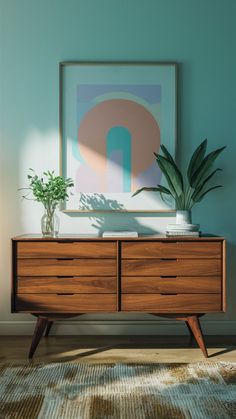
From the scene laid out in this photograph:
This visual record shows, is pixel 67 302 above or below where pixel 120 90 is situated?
below

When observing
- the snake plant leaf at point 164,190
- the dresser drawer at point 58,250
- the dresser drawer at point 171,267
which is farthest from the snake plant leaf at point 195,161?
the dresser drawer at point 58,250

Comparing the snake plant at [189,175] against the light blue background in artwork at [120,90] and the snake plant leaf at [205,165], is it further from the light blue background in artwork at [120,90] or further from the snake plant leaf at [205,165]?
the light blue background in artwork at [120,90]

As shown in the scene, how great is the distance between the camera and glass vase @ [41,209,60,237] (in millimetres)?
2395

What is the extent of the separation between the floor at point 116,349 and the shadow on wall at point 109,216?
22.0 inches

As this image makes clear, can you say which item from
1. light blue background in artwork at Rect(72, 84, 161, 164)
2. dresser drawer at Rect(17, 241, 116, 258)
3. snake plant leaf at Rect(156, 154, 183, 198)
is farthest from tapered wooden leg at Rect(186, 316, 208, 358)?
light blue background in artwork at Rect(72, 84, 161, 164)

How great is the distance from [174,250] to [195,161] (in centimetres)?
48

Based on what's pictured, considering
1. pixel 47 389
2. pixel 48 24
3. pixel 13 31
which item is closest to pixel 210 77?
pixel 48 24

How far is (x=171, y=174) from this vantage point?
2.47 meters

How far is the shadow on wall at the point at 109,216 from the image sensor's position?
8.68 ft

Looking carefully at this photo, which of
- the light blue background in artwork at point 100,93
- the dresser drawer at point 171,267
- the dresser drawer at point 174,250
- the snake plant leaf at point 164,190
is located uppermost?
the light blue background in artwork at point 100,93

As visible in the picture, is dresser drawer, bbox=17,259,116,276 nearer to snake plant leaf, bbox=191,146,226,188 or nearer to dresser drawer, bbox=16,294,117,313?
dresser drawer, bbox=16,294,117,313

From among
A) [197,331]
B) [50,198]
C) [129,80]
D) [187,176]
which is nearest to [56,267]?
[50,198]

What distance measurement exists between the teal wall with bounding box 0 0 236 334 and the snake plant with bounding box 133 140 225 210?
13 cm

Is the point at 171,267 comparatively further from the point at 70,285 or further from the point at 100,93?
the point at 100,93
